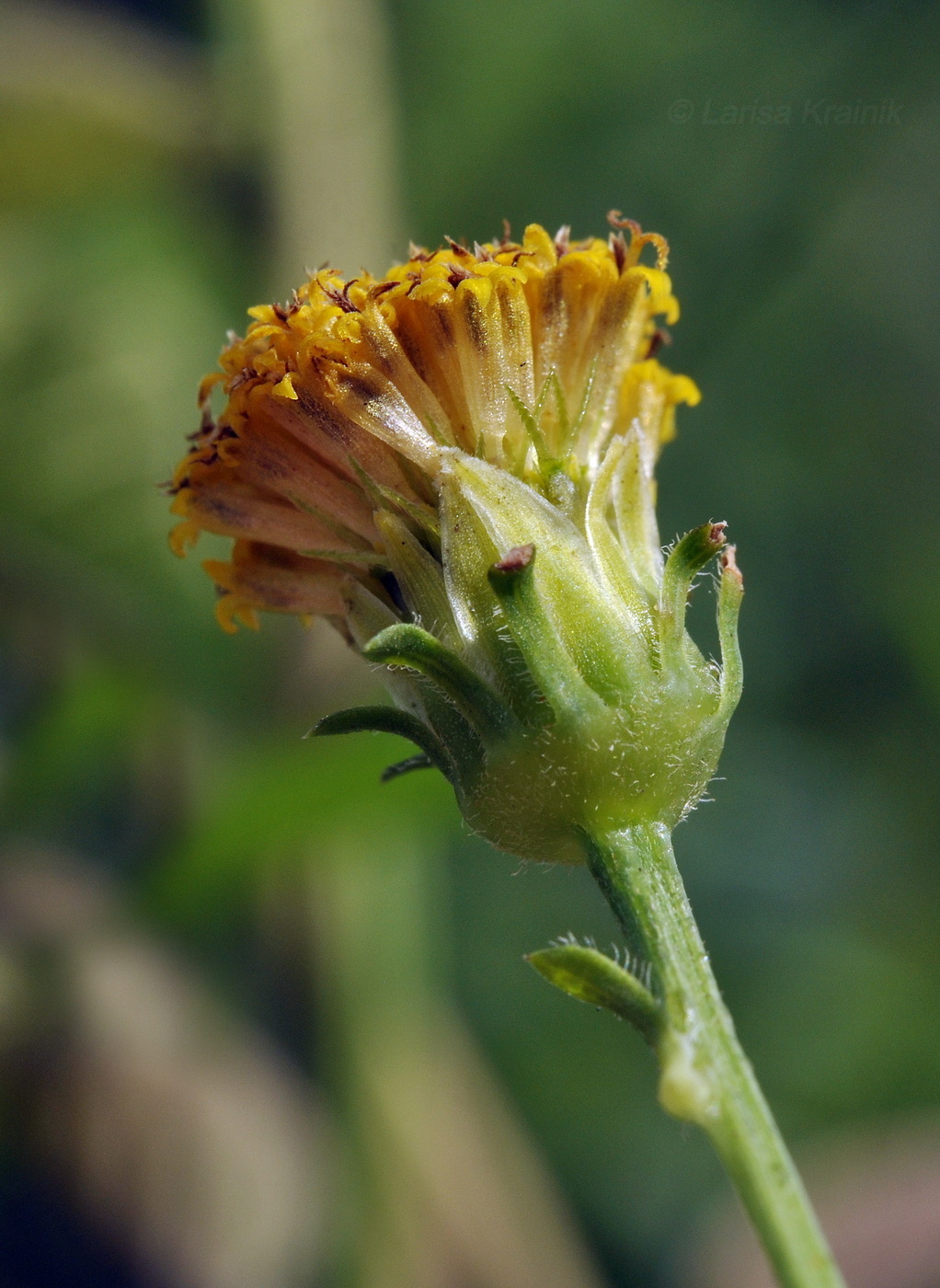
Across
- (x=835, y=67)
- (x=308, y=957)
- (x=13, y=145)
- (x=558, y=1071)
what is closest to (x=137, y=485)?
(x=13, y=145)

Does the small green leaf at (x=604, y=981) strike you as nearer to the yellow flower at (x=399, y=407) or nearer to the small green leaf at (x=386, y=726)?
the small green leaf at (x=386, y=726)

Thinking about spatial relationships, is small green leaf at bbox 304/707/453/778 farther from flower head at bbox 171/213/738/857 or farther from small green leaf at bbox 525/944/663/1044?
small green leaf at bbox 525/944/663/1044

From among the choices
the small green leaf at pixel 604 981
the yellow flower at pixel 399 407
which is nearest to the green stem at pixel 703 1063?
the small green leaf at pixel 604 981

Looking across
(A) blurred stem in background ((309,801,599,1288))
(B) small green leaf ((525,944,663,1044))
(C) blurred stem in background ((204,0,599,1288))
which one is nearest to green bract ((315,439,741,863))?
(B) small green leaf ((525,944,663,1044))

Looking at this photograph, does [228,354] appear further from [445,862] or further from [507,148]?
[507,148]

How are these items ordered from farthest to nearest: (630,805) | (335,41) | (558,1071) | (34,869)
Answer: (335,41)
(558,1071)
(34,869)
(630,805)

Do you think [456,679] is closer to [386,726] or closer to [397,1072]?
[386,726]

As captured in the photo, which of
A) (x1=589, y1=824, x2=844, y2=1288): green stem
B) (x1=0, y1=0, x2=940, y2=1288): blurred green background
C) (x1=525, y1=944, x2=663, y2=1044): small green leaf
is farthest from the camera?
(x1=0, y1=0, x2=940, y2=1288): blurred green background
